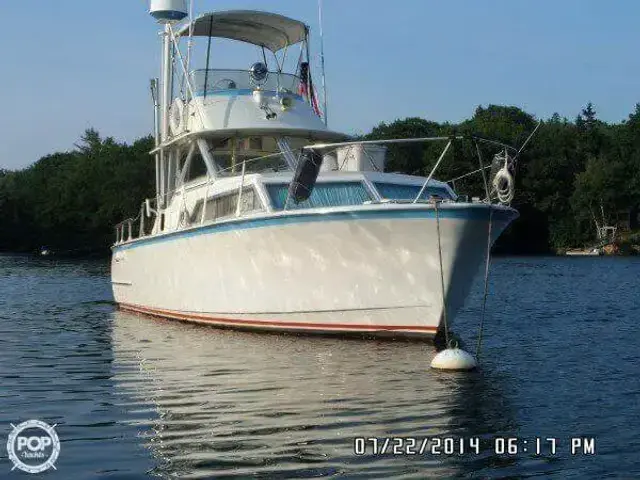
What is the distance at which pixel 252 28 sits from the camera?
2244cm

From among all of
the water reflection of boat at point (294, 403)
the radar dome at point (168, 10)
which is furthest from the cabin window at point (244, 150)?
the water reflection of boat at point (294, 403)

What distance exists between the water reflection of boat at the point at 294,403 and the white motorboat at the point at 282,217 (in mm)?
946

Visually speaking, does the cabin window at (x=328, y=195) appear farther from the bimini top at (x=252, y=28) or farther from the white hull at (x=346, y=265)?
the bimini top at (x=252, y=28)

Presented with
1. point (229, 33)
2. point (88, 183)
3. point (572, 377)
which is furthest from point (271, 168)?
A: point (88, 183)

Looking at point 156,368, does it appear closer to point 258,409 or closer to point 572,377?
point 258,409

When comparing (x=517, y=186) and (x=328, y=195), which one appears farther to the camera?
(x=517, y=186)

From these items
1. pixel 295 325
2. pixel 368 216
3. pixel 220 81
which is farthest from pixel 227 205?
pixel 220 81

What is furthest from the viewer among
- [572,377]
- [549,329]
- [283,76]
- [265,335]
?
[283,76]

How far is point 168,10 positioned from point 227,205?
7181 mm

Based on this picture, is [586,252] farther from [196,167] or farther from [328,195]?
[328,195]

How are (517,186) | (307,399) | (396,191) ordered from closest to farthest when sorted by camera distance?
(307,399) < (396,191) < (517,186)

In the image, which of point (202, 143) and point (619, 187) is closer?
point (202, 143)

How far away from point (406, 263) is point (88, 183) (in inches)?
3204

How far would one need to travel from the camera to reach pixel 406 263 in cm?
1478
